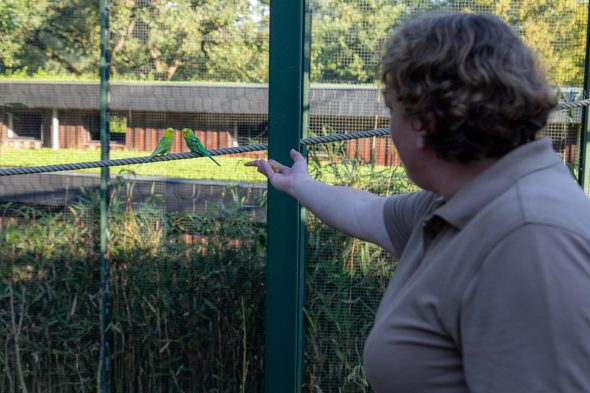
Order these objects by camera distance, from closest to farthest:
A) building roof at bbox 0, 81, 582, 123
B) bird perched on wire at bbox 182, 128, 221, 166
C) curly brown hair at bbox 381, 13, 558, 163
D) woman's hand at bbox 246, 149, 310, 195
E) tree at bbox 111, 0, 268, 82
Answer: curly brown hair at bbox 381, 13, 558, 163, woman's hand at bbox 246, 149, 310, 195, bird perched on wire at bbox 182, 128, 221, 166, building roof at bbox 0, 81, 582, 123, tree at bbox 111, 0, 268, 82

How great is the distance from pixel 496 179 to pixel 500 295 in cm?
17

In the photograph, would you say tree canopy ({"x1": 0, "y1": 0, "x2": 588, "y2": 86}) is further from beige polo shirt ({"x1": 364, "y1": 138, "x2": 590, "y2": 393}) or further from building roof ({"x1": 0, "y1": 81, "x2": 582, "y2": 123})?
beige polo shirt ({"x1": 364, "y1": 138, "x2": 590, "y2": 393})

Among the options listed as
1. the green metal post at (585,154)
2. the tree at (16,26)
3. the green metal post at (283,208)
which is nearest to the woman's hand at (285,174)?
the green metal post at (283,208)

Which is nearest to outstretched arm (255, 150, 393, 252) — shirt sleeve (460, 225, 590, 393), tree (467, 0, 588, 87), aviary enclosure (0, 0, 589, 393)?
shirt sleeve (460, 225, 590, 393)

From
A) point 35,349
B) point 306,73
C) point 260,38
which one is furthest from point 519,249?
point 35,349

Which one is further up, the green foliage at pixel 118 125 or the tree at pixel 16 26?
the tree at pixel 16 26

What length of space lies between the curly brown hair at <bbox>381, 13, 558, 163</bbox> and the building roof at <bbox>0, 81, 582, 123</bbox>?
1846 millimetres

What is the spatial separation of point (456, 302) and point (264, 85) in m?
2.15

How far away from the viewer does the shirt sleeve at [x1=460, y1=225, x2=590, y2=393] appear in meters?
0.74

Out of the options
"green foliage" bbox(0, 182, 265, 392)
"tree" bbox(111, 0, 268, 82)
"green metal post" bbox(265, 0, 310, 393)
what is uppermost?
"tree" bbox(111, 0, 268, 82)

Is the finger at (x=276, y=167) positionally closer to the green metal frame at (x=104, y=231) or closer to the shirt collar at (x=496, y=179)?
the shirt collar at (x=496, y=179)

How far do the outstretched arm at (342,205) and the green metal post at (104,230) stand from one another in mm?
1649

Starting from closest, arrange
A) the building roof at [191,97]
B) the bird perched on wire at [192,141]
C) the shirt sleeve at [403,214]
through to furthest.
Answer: the shirt sleeve at [403,214]
the bird perched on wire at [192,141]
the building roof at [191,97]

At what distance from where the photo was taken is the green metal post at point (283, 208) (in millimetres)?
1707
